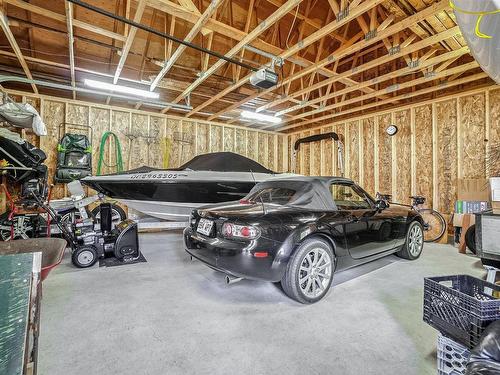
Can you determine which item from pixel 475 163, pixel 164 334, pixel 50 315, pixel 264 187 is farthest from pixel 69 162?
pixel 475 163

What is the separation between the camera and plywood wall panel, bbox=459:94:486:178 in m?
5.37

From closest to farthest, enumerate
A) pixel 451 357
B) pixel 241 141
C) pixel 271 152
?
pixel 451 357, pixel 241 141, pixel 271 152

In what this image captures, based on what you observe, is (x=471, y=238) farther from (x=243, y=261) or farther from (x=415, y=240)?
(x=243, y=261)

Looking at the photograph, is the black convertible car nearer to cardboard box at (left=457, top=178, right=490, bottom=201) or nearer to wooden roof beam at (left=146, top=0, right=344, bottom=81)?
wooden roof beam at (left=146, top=0, right=344, bottom=81)

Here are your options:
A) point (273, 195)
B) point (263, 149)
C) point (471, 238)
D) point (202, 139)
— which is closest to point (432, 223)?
point (471, 238)

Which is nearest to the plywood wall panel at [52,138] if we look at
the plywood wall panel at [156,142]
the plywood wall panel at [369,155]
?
the plywood wall panel at [156,142]

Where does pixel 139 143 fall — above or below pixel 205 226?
above

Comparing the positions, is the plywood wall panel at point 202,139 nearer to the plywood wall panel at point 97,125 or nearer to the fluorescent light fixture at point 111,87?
the plywood wall panel at point 97,125

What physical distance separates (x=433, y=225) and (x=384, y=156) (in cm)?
220

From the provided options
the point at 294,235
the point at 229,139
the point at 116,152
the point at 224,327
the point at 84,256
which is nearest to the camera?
the point at 224,327

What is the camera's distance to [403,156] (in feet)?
21.6

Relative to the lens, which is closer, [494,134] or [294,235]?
[294,235]

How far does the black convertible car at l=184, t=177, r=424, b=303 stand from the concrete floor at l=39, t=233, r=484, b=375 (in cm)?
30

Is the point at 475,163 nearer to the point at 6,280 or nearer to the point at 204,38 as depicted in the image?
the point at 204,38
